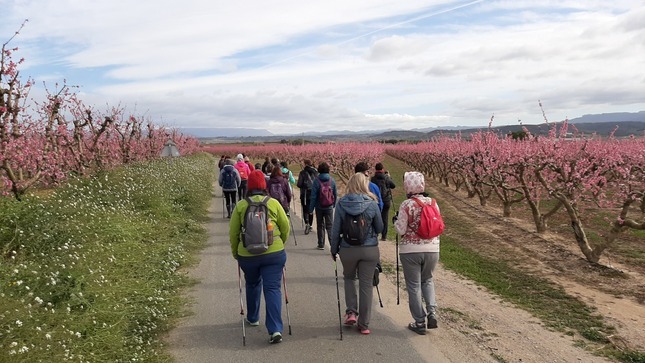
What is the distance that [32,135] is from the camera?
17.2 metres

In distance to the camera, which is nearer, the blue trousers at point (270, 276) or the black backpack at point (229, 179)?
the blue trousers at point (270, 276)

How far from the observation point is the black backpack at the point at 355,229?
17.8ft

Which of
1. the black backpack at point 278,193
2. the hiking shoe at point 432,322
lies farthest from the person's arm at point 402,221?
the black backpack at point 278,193

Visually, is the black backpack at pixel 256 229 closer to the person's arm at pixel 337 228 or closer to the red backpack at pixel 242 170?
the person's arm at pixel 337 228

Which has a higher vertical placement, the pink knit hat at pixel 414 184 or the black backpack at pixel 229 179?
the pink knit hat at pixel 414 184

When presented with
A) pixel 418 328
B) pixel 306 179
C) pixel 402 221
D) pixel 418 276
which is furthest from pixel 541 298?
pixel 306 179

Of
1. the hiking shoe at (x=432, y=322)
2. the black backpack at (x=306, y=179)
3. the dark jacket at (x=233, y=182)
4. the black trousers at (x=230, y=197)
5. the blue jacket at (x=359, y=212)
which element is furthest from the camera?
the black trousers at (x=230, y=197)

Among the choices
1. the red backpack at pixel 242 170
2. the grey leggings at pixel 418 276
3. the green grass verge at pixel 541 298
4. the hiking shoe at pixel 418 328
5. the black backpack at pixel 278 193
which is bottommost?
the green grass verge at pixel 541 298

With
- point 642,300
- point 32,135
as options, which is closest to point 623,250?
point 642,300

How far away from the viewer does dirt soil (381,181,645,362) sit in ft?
18.5

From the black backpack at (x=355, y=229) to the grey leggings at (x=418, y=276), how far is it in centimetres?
65

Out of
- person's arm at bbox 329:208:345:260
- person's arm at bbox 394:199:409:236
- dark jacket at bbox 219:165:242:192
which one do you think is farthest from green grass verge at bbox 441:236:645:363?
dark jacket at bbox 219:165:242:192

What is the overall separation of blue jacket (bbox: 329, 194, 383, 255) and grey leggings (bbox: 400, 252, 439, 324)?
1.67 feet

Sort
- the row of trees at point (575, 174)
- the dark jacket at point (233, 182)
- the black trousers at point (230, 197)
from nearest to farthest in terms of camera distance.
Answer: the row of trees at point (575, 174)
the dark jacket at point (233, 182)
the black trousers at point (230, 197)
